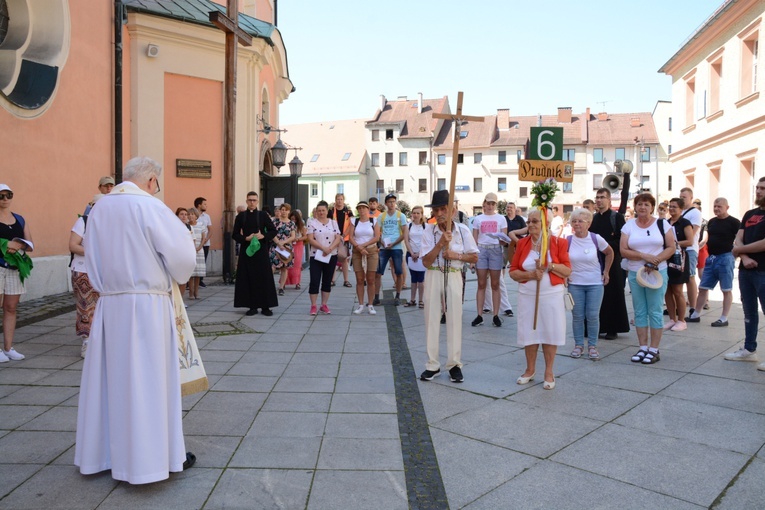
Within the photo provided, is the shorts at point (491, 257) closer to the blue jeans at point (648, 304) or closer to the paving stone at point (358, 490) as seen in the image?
the blue jeans at point (648, 304)

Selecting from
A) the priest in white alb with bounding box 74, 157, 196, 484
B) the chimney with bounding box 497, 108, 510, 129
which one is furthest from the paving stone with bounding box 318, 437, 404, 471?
the chimney with bounding box 497, 108, 510, 129

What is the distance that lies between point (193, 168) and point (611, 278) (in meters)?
11.0

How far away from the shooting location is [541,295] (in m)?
5.95

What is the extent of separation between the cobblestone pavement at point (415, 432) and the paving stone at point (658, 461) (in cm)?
2

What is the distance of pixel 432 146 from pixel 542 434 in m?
61.4

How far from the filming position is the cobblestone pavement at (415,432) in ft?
11.7

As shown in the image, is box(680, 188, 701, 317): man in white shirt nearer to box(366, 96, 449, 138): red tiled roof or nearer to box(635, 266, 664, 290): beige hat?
box(635, 266, 664, 290): beige hat

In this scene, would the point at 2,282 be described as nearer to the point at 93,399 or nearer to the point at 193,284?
the point at 93,399

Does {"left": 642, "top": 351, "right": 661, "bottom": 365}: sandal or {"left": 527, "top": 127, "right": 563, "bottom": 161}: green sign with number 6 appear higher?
{"left": 527, "top": 127, "right": 563, "bottom": 161}: green sign with number 6

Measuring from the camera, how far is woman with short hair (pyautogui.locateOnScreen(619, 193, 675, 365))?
680 centimetres

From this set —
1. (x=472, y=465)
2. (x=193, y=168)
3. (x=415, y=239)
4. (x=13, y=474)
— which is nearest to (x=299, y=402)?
(x=472, y=465)

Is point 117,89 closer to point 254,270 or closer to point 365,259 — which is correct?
point 254,270

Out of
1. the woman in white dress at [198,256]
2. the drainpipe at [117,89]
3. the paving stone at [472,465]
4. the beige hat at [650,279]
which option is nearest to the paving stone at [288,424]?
the paving stone at [472,465]

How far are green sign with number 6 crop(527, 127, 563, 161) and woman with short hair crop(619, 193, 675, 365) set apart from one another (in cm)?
112
